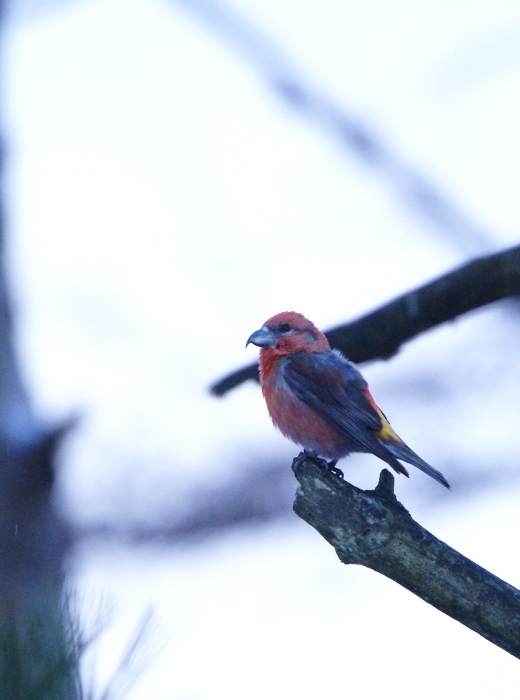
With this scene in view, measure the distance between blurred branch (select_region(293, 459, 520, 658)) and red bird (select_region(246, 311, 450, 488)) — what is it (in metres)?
1.14

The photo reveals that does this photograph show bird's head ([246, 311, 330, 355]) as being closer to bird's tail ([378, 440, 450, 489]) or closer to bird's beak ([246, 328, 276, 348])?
bird's beak ([246, 328, 276, 348])

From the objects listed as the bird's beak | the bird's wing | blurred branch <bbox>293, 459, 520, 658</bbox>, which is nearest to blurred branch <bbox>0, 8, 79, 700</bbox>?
the bird's beak

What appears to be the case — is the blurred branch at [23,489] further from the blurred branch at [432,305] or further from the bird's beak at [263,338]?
the blurred branch at [432,305]

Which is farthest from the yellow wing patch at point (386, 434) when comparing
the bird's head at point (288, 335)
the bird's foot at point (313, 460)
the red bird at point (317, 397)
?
the bird's head at point (288, 335)

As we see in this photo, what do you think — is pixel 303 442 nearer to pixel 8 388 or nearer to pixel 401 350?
pixel 401 350

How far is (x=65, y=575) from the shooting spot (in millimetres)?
2295

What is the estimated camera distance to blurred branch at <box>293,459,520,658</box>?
8.50 ft

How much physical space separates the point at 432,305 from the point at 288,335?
1.33 m

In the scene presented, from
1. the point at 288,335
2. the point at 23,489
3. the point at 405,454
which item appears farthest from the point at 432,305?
the point at 23,489

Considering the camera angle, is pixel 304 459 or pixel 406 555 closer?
pixel 406 555

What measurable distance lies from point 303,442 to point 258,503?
7.58ft

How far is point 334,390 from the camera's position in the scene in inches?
179

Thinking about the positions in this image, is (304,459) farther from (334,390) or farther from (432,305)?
(432,305)

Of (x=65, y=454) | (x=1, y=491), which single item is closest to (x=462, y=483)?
(x=65, y=454)
